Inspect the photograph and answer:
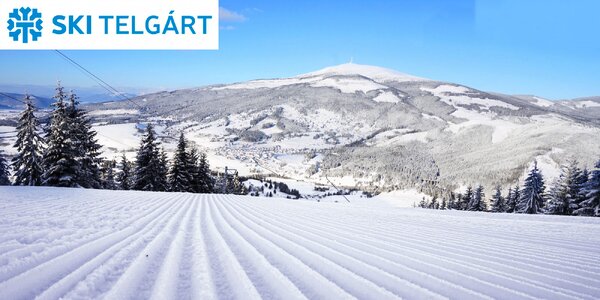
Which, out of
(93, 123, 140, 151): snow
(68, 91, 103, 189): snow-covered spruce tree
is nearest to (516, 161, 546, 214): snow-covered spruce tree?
(68, 91, 103, 189): snow-covered spruce tree

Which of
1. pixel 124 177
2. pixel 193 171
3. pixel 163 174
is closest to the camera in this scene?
pixel 163 174

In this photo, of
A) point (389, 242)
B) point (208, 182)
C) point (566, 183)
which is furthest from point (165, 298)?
point (566, 183)

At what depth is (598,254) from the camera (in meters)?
5.13

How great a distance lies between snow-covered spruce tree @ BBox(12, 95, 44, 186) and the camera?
25.4m

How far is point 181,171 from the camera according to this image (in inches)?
1264

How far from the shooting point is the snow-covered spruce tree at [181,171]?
31547mm

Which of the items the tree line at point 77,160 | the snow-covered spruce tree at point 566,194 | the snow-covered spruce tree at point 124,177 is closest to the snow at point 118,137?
the snow-covered spruce tree at point 124,177

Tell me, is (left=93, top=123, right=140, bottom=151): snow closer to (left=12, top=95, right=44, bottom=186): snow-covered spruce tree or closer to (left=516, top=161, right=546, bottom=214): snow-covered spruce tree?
(left=12, top=95, right=44, bottom=186): snow-covered spruce tree

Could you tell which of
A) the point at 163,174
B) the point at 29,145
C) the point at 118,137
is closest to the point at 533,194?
the point at 163,174

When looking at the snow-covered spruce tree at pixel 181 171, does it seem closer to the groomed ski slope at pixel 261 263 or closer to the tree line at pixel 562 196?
the groomed ski slope at pixel 261 263

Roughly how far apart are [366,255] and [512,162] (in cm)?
16551

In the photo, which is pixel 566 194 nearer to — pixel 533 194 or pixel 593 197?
pixel 533 194

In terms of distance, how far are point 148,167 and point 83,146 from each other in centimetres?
551

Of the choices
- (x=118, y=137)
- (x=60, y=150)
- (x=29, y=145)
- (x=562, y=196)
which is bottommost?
(x=562, y=196)
